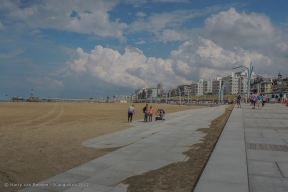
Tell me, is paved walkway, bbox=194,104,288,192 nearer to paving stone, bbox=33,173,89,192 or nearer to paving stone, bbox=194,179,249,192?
paving stone, bbox=194,179,249,192

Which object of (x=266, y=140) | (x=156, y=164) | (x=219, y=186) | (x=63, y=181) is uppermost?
(x=266, y=140)

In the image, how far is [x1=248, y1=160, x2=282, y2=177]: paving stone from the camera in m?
5.02

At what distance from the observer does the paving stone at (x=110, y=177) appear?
504 cm

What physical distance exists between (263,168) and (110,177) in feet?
10.6

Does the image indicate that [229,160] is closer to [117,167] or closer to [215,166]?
[215,166]

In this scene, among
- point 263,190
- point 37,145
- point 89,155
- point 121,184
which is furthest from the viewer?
point 37,145

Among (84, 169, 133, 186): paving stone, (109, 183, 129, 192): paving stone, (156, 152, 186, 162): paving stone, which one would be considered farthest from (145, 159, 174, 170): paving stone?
(109, 183, 129, 192): paving stone

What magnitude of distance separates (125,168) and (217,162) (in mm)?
2134

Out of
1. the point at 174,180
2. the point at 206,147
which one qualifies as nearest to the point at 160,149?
the point at 206,147

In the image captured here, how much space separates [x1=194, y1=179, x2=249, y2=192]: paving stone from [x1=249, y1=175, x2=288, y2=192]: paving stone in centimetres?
17

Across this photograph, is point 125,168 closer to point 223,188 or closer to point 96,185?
point 96,185

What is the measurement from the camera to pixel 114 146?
9.12 metres

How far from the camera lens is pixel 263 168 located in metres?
5.33

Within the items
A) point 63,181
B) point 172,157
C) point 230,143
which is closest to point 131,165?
point 172,157
